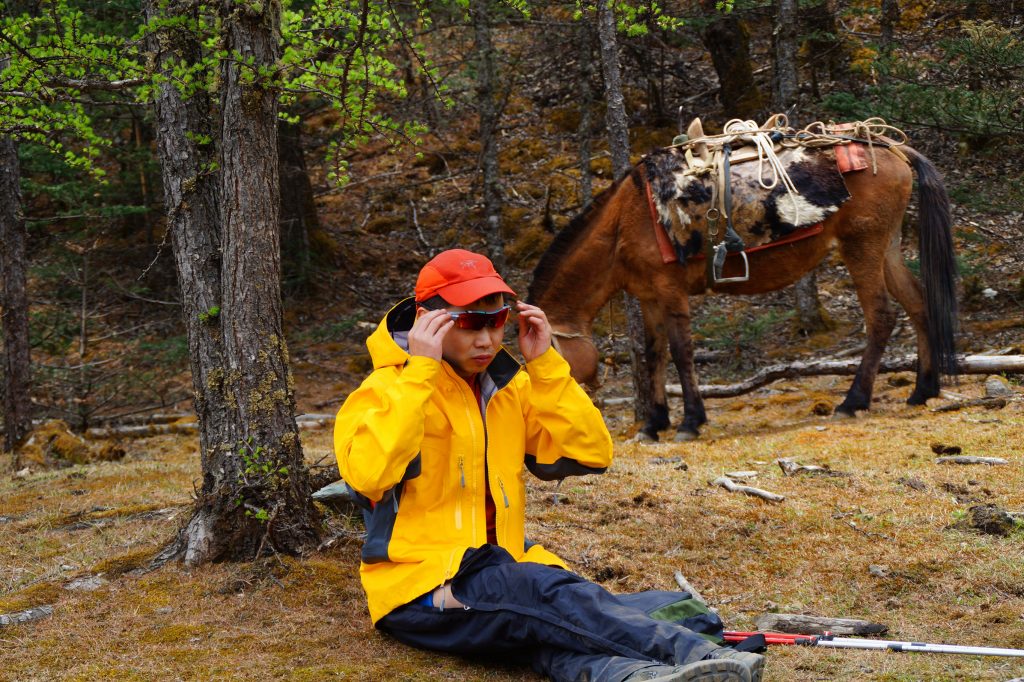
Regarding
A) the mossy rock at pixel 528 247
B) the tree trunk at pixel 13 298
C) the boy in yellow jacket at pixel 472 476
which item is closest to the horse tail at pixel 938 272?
the boy in yellow jacket at pixel 472 476

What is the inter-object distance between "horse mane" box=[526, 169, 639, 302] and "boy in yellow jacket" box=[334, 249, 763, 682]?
189 inches

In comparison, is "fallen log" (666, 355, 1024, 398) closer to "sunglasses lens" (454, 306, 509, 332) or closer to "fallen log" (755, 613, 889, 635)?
"fallen log" (755, 613, 889, 635)

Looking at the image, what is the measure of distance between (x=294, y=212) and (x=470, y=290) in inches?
533

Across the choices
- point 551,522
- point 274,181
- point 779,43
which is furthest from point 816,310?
point 274,181

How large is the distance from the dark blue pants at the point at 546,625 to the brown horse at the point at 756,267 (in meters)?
5.40

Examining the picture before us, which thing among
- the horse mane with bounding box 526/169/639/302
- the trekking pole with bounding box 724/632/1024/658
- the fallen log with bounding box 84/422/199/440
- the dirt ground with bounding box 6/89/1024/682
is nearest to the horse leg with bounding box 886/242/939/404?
the dirt ground with bounding box 6/89/1024/682

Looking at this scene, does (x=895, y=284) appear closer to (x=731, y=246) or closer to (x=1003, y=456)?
(x=731, y=246)

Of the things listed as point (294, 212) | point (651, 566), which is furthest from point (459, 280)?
point (294, 212)

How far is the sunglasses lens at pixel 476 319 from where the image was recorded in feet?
12.3

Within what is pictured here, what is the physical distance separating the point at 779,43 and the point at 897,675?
423 inches

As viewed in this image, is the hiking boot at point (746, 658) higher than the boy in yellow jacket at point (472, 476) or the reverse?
the reverse

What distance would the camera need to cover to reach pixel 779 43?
12.7 meters

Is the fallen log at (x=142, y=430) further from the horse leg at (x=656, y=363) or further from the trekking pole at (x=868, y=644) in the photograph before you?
the trekking pole at (x=868, y=644)

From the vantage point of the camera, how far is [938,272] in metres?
9.18
